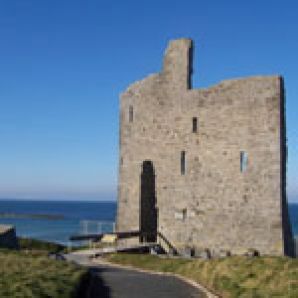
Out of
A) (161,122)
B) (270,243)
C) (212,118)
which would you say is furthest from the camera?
(161,122)

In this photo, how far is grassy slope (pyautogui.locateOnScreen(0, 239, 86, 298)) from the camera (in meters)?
14.3

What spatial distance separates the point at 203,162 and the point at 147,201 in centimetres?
416

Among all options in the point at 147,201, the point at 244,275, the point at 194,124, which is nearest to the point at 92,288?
the point at 244,275

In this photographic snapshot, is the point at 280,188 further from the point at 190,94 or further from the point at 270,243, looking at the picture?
the point at 190,94

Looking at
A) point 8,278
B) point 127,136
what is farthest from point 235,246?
point 8,278

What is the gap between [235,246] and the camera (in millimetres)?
28250

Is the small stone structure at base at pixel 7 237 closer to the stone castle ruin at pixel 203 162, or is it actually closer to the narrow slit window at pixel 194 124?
the stone castle ruin at pixel 203 162

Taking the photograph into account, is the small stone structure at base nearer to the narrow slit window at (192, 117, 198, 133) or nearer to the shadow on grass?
the shadow on grass

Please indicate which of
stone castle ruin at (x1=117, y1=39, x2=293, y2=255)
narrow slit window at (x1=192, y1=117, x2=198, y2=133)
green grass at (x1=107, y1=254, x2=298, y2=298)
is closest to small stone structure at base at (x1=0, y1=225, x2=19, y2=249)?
stone castle ruin at (x1=117, y1=39, x2=293, y2=255)

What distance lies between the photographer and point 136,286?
17.7m

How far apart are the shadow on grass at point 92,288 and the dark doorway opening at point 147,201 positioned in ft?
40.7

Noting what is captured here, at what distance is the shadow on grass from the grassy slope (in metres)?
0.14

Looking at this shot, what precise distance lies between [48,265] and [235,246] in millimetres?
11636

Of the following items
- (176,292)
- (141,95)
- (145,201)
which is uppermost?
(141,95)
